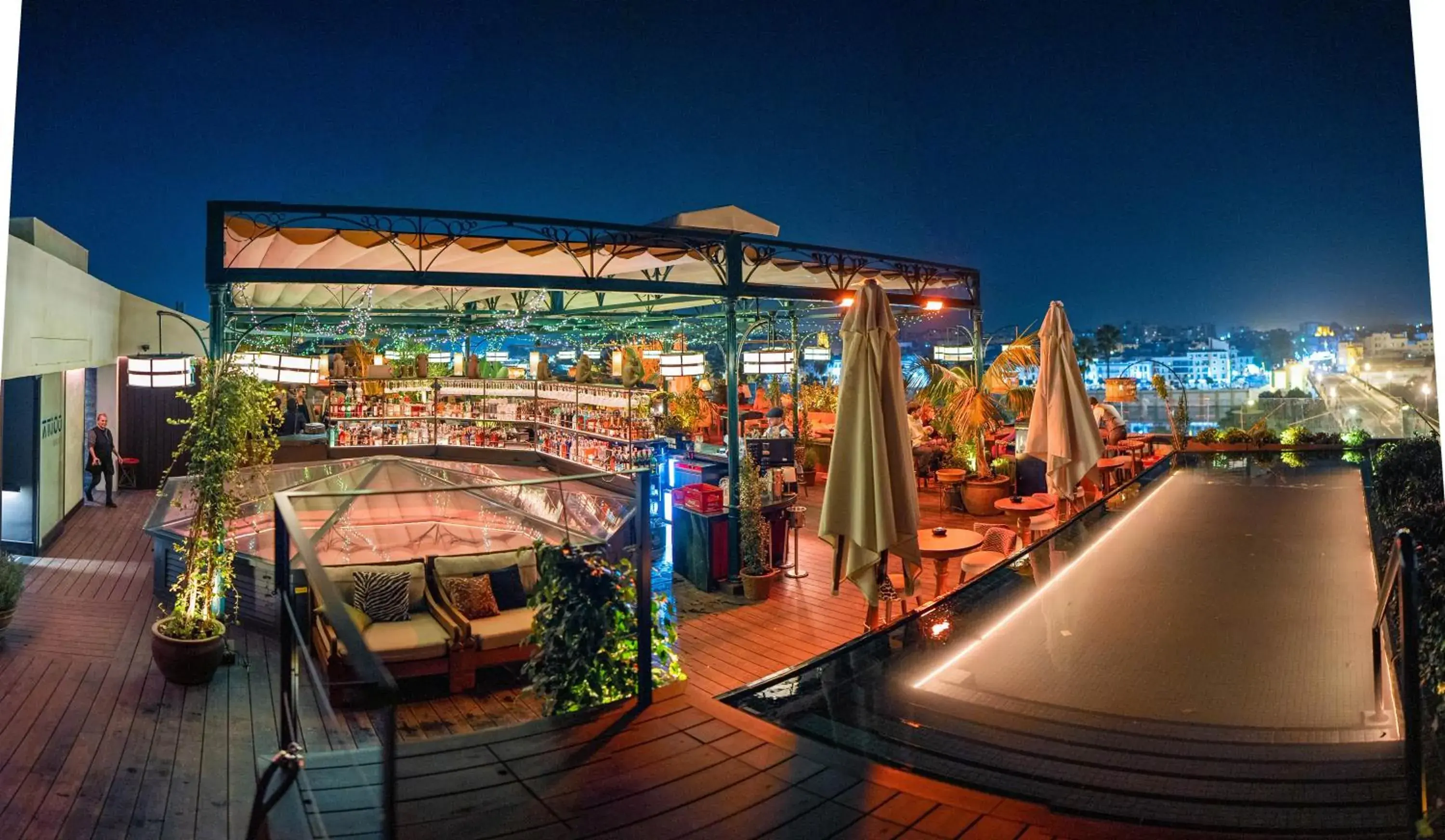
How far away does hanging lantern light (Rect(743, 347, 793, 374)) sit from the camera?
12492mm

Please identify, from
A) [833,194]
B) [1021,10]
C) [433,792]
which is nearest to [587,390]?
[433,792]

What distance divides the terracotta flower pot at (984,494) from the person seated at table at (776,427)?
9.46 ft

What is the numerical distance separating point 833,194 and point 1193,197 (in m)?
36.4

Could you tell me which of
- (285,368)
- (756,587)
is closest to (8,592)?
(285,368)

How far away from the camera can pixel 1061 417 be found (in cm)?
705

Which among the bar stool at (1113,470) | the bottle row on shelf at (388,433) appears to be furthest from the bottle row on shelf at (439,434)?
the bar stool at (1113,470)

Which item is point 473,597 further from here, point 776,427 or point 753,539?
point 776,427

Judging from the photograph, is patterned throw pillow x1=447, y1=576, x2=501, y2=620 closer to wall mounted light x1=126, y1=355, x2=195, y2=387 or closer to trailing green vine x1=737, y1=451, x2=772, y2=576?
trailing green vine x1=737, y1=451, x2=772, y2=576

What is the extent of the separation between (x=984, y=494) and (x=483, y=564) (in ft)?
26.3

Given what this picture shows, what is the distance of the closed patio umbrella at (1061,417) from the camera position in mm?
7055

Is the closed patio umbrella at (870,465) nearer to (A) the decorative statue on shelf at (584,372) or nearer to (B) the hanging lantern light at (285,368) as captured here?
(A) the decorative statue on shelf at (584,372)

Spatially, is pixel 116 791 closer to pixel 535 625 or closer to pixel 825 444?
pixel 535 625

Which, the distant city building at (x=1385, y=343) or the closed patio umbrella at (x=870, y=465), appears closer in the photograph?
the closed patio umbrella at (x=870, y=465)

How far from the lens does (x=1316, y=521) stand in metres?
8.12
